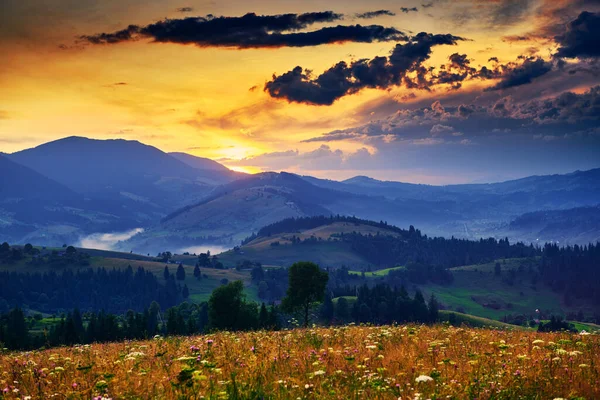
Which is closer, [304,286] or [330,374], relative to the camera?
[330,374]

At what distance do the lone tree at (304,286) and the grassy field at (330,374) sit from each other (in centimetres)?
6820

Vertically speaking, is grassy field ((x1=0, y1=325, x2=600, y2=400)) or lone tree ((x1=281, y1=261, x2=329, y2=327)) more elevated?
grassy field ((x1=0, y1=325, x2=600, y2=400))

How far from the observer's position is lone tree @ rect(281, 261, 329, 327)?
3344 inches

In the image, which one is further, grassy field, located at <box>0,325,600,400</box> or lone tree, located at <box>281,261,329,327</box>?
lone tree, located at <box>281,261,329,327</box>

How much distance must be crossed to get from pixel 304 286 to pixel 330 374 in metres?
73.8

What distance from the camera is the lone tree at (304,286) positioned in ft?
279

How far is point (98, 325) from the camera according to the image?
11331 centimetres

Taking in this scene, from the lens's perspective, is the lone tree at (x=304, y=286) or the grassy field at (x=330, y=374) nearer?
the grassy field at (x=330, y=374)

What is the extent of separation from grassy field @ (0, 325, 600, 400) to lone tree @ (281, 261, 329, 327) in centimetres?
6820

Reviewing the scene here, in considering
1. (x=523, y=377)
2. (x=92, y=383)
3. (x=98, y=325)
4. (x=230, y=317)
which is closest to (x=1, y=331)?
(x=98, y=325)

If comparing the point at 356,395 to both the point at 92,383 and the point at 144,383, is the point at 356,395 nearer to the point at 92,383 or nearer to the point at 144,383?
the point at 144,383

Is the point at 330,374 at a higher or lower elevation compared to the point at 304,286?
higher

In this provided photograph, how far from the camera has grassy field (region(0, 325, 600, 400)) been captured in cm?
1034

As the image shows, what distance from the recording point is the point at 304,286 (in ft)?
279
